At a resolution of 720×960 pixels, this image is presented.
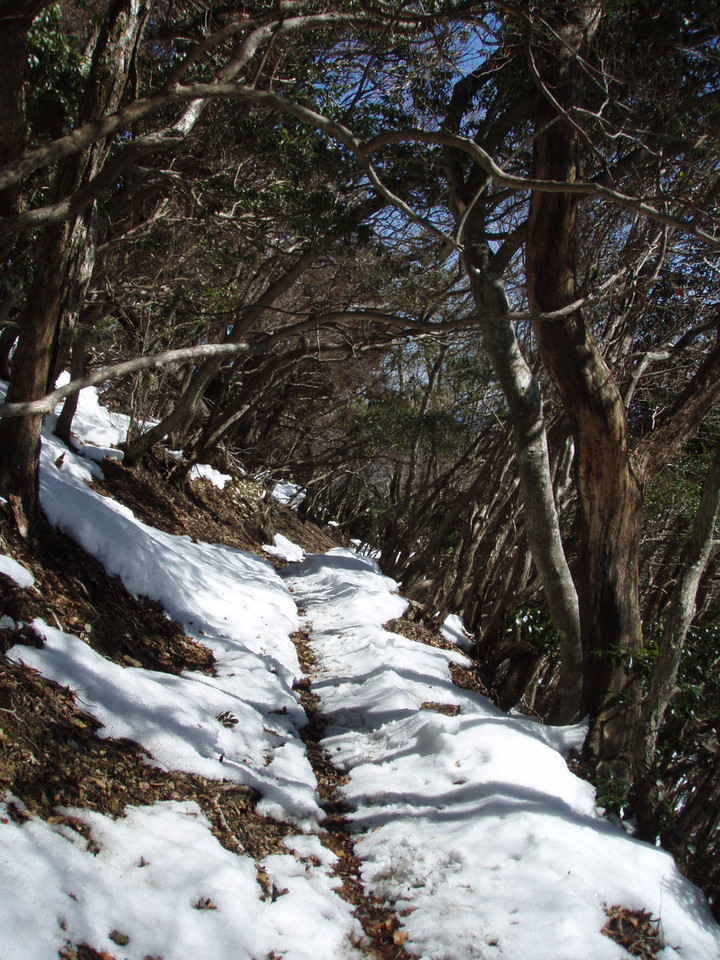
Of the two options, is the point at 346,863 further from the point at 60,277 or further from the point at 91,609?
the point at 60,277

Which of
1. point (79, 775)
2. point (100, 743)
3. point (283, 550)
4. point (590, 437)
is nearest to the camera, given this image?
point (79, 775)

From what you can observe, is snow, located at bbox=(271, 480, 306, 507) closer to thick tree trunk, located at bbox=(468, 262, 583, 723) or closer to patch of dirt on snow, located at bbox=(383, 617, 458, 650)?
patch of dirt on snow, located at bbox=(383, 617, 458, 650)

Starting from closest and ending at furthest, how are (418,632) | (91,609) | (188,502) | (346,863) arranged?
(346,863)
(91,609)
(418,632)
(188,502)

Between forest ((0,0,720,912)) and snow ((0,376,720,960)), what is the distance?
0.66 metres

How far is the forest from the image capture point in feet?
12.9

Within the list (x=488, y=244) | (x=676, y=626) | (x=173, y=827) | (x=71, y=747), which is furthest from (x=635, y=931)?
(x=488, y=244)

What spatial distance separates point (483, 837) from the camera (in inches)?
126

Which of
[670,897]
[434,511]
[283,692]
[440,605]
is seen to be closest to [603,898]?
[670,897]

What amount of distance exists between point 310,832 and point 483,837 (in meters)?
0.86

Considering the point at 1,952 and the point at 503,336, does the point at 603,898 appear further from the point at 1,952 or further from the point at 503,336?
the point at 503,336

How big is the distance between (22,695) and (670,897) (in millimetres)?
3036

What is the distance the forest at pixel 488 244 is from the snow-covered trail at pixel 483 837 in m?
0.43

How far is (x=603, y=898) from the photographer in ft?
9.11

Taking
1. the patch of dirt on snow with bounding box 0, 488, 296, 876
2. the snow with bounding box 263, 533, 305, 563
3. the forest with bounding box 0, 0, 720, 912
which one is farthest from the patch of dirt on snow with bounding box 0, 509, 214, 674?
the snow with bounding box 263, 533, 305, 563
